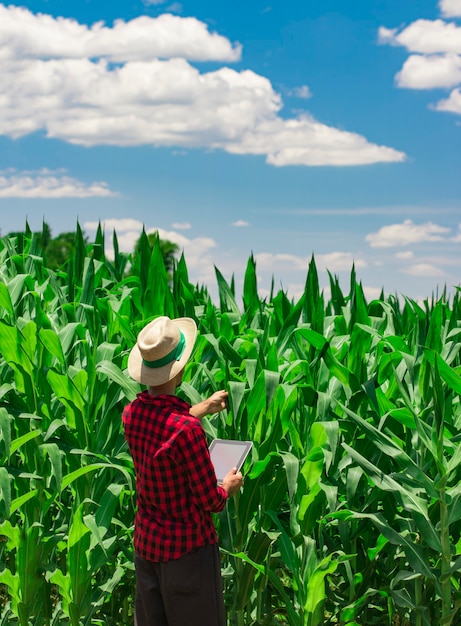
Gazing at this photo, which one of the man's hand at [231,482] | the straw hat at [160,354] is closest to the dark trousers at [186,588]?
the man's hand at [231,482]

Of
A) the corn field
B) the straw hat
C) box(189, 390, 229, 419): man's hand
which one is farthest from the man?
the corn field

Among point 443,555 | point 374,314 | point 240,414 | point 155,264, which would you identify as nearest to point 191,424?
point 240,414

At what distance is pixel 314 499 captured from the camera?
129 inches

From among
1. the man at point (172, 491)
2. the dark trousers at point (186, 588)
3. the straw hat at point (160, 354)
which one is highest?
the straw hat at point (160, 354)

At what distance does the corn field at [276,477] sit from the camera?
328 centimetres

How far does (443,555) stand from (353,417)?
677 millimetres

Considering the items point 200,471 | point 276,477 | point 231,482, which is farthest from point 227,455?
point 276,477

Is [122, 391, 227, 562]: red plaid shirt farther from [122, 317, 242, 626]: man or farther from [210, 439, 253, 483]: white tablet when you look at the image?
[210, 439, 253, 483]: white tablet

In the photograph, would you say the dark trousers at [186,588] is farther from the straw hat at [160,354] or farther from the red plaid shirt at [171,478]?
the straw hat at [160,354]

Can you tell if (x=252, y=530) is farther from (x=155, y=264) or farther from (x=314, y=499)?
(x=155, y=264)

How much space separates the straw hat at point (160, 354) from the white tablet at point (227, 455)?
381 millimetres

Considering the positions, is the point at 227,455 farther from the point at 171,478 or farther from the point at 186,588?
the point at 186,588

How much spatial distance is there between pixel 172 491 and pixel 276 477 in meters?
0.71

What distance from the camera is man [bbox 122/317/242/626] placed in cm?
278
